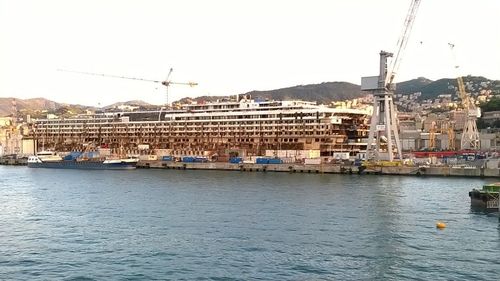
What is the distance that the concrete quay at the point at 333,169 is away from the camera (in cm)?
7772

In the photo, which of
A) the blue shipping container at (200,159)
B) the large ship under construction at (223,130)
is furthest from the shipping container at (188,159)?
the large ship under construction at (223,130)

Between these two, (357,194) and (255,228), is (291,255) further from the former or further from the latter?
(357,194)

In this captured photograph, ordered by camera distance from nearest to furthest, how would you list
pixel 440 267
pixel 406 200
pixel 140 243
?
pixel 440 267, pixel 140 243, pixel 406 200

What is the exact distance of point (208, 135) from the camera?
129000 mm

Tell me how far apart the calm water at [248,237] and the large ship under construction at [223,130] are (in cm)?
5904

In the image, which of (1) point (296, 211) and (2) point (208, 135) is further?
(2) point (208, 135)

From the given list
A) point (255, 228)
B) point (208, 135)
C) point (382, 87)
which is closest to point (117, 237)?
point (255, 228)

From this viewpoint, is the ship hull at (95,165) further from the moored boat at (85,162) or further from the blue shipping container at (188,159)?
the blue shipping container at (188,159)

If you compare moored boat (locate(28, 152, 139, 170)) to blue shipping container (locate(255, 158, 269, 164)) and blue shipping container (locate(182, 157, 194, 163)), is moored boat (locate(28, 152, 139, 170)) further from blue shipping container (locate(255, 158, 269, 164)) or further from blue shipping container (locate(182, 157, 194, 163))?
blue shipping container (locate(255, 158, 269, 164))

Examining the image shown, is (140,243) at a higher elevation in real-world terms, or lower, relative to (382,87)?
lower

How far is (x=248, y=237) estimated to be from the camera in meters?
32.0

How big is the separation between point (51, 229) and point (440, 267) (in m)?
24.1

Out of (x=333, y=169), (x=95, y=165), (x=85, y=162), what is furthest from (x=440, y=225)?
(x=85, y=162)

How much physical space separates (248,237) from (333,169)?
58872mm
